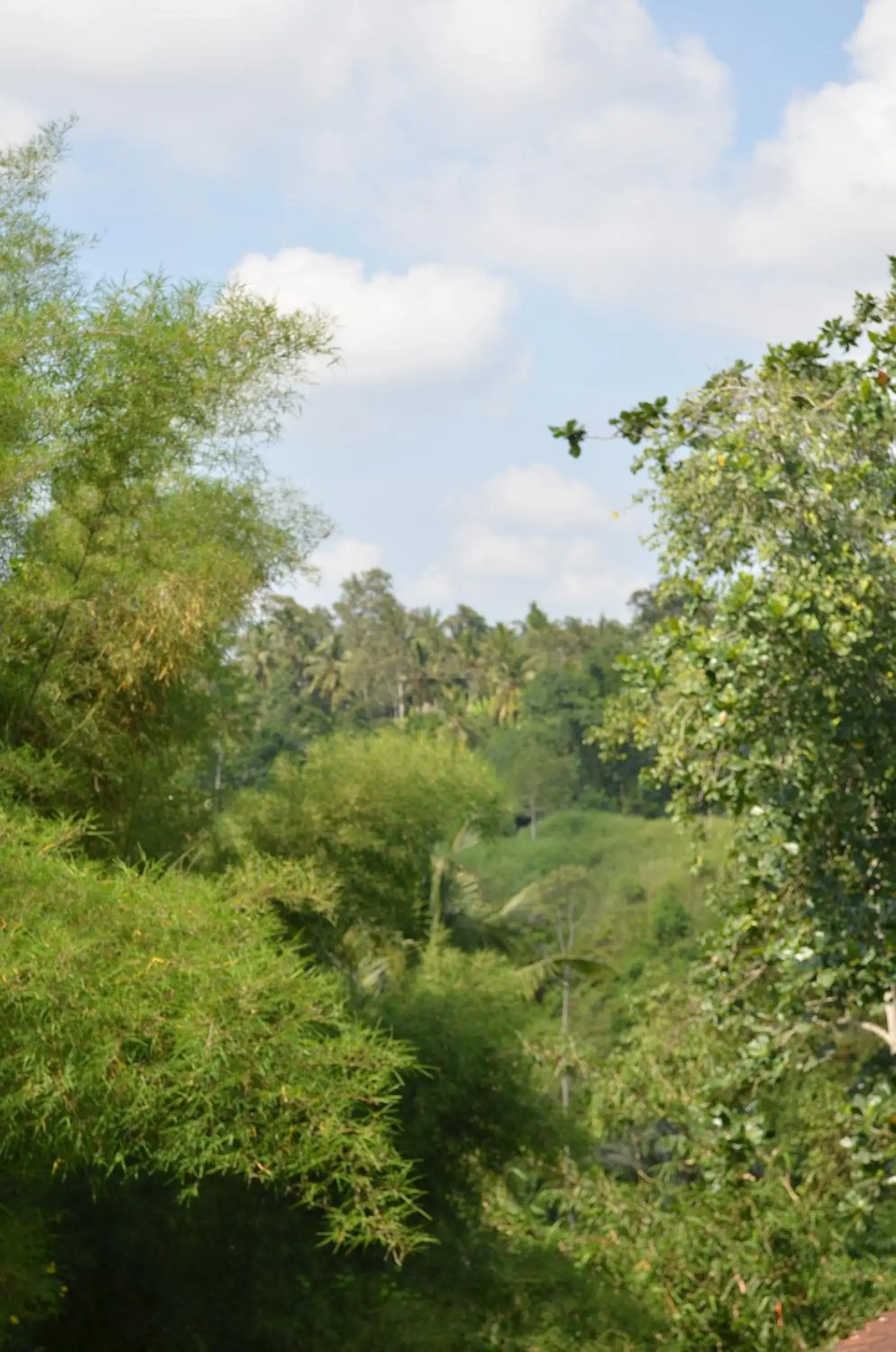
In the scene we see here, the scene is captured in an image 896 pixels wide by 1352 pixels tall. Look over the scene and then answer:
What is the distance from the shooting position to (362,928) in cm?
856

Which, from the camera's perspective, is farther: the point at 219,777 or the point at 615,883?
the point at 615,883

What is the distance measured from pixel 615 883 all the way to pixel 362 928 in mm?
23562

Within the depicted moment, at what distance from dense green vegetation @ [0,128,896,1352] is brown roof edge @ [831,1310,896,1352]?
39 centimetres

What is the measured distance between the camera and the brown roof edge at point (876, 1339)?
11.0 feet

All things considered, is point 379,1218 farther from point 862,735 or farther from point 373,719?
point 373,719

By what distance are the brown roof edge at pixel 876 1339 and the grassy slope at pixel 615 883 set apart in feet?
44.4

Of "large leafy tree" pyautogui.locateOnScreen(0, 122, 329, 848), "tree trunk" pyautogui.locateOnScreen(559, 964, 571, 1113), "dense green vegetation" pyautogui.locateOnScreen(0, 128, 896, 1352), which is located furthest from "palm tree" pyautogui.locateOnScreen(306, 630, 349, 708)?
"large leafy tree" pyautogui.locateOnScreen(0, 122, 329, 848)

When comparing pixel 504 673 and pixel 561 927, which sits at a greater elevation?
pixel 504 673

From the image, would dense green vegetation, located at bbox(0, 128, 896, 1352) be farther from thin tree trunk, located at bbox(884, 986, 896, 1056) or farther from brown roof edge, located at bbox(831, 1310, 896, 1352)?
brown roof edge, located at bbox(831, 1310, 896, 1352)

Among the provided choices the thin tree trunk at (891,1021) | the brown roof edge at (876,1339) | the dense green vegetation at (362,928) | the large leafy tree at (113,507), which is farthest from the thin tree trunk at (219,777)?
the brown roof edge at (876,1339)

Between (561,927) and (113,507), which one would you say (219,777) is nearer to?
(113,507)

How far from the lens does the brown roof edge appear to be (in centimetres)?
337

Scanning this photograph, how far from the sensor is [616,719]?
580cm

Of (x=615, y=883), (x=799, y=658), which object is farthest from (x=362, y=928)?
(x=615, y=883)
